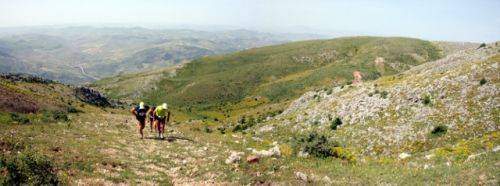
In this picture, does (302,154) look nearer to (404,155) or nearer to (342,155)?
(342,155)

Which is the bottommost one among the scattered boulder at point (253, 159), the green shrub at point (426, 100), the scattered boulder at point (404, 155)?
the scattered boulder at point (404, 155)

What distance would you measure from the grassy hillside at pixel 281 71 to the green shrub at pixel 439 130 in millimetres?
76225

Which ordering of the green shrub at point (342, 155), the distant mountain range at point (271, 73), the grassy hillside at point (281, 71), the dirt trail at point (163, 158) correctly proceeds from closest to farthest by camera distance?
the dirt trail at point (163, 158)
the green shrub at point (342, 155)
the distant mountain range at point (271, 73)
the grassy hillside at point (281, 71)

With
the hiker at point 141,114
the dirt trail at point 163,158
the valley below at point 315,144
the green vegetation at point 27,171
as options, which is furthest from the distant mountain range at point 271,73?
the green vegetation at point 27,171

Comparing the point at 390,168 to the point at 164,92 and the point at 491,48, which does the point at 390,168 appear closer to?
the point at 491,48

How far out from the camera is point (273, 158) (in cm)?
2162

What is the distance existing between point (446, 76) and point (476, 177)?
849 inches

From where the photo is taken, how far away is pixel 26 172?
1459 cm

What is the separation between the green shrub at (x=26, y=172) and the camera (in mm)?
14055

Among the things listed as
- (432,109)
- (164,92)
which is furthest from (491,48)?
(164,92)

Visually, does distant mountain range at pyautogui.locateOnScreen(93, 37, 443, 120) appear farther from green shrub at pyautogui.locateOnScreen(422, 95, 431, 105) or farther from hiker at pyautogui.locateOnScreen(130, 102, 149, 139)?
hiker at pyautogui.locateOnScreen(130, 102, 149, 139)

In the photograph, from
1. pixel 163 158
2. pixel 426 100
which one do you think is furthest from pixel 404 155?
pixel 163 158

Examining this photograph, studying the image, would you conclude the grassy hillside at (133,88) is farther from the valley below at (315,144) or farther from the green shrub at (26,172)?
the green shrub at (26,172)

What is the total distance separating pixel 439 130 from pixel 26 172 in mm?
25733
